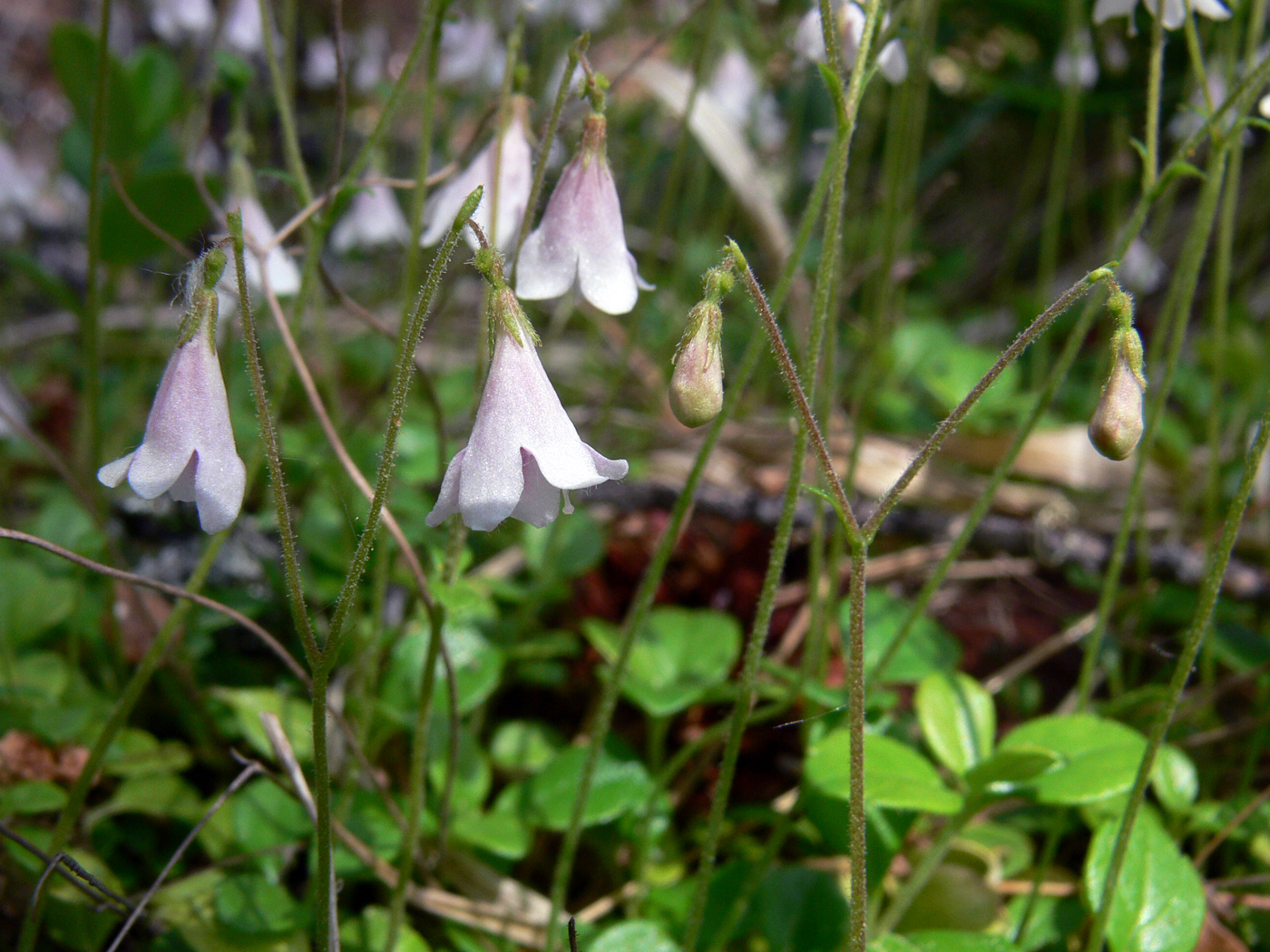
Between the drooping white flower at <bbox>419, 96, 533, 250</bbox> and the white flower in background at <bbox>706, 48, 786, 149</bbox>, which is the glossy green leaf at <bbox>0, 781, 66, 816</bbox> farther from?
the white flower in background at <bbox>706, 48, 786, 149</bbox>

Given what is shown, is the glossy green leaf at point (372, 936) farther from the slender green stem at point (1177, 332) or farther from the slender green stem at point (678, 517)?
the slender green stem at point (1177, 332)

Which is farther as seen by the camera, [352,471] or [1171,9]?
[1171,9]

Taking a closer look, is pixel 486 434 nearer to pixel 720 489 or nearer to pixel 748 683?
pixel 748 683

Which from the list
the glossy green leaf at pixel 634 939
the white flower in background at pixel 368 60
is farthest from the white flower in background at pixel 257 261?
the white flower in background at pixel 368 60

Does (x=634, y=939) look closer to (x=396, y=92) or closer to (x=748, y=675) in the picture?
(x=748, y=675)

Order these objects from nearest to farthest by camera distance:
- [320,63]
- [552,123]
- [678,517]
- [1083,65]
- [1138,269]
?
[552,123], [678,517], [1083,65], [1138,269], [320,63]

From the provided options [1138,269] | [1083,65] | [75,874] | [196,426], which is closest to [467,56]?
[1083,65]

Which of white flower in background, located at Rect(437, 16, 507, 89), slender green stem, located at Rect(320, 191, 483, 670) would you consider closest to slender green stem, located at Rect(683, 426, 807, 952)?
slender green stem, located at Rect(320, 191, 483, 670)
